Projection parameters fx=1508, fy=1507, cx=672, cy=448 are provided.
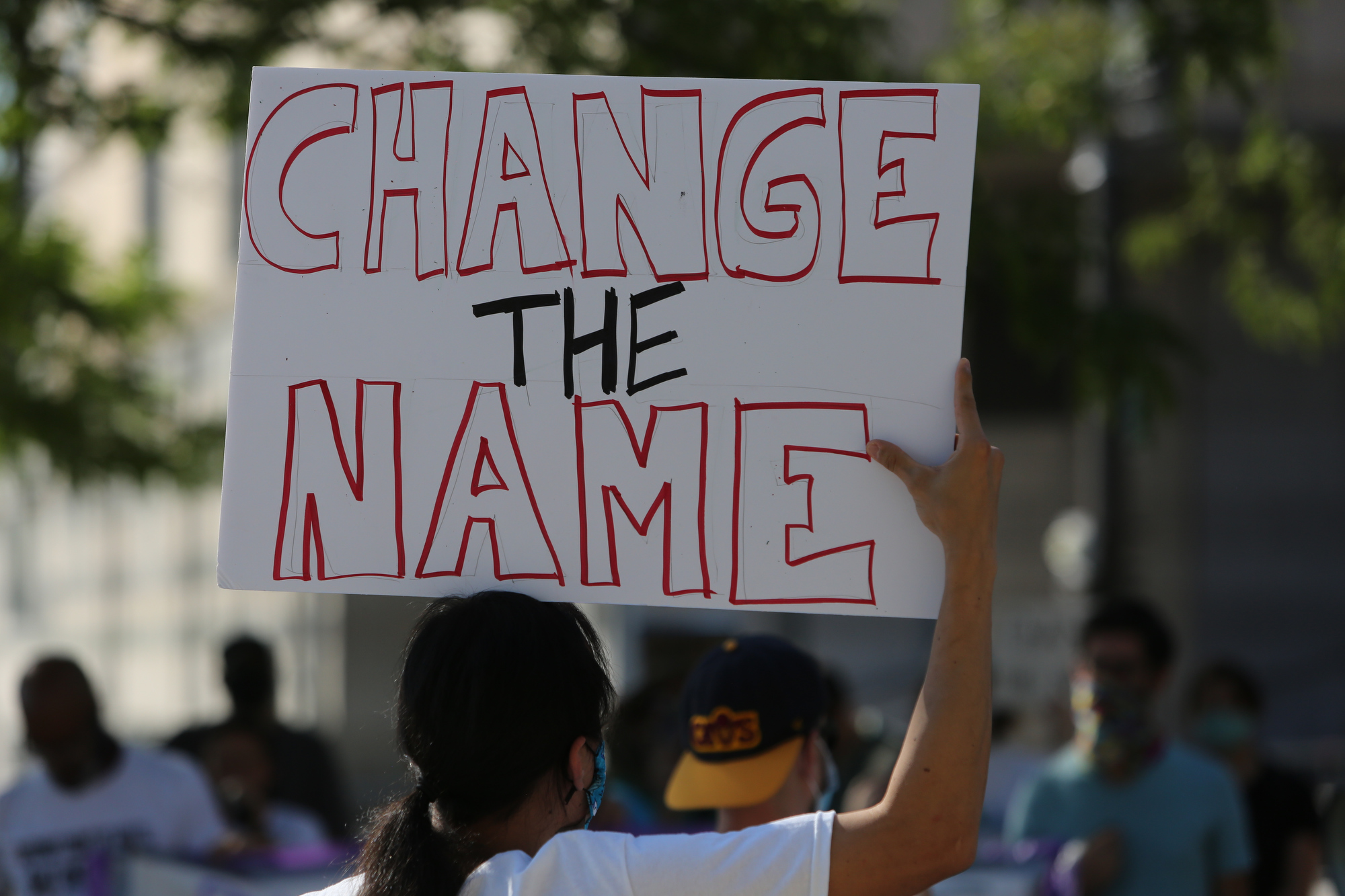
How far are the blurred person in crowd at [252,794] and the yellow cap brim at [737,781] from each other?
2.51m

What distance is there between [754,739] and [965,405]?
940 millimetres

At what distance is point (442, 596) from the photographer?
81.0 inches

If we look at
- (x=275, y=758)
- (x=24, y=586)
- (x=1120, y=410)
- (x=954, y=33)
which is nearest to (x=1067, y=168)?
(x=954, y=33)

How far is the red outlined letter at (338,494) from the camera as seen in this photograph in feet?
6.90


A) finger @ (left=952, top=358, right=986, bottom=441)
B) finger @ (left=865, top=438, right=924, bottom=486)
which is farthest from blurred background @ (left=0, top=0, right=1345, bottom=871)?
finger @ (left=952, top=358, right=986, bottom=441)

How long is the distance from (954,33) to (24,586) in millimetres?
21351

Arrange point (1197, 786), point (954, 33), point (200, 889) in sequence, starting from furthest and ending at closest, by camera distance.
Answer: point (954, 33) < point (200, 889) < point (1197, 786)

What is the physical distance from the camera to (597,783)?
1.96 m

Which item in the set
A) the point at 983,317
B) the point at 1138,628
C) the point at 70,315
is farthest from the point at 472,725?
the point at 983,317

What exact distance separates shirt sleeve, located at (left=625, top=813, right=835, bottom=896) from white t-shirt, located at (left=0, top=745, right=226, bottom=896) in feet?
10.6

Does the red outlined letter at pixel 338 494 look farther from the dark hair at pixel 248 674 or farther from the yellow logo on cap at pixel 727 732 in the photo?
the dark hair at pixel 248 674

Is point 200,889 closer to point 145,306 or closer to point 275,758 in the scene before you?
point 275,758

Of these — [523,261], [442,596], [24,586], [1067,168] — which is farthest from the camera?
[24,586]

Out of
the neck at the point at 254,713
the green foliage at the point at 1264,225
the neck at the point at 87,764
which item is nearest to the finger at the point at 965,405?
the neck at the point at 87,764
